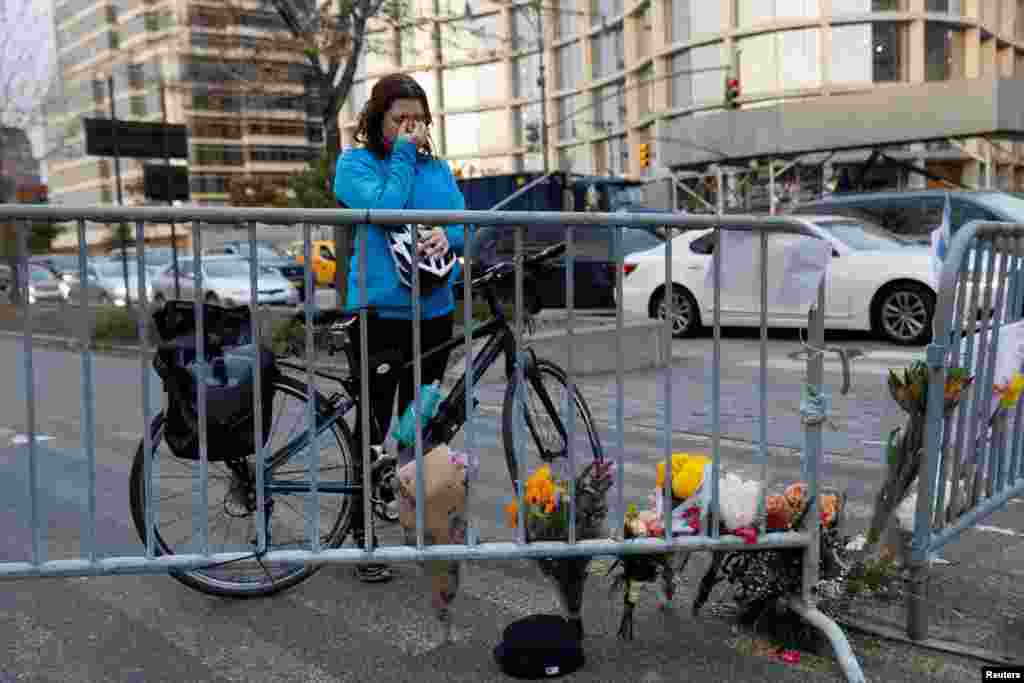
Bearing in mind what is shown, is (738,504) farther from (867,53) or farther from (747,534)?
(867,53)

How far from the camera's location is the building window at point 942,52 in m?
48.6

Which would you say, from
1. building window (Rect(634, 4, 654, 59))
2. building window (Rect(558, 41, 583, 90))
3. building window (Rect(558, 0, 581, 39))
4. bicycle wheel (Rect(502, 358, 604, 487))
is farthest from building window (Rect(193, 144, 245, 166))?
bicycle wheel (Rect(502, 358, 604, 487))

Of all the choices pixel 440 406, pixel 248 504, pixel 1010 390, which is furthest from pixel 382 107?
pixel 1010 390

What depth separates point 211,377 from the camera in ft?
10.7

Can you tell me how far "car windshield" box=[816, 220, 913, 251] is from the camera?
1099cm

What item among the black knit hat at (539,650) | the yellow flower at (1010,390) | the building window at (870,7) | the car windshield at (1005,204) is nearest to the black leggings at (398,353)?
the black knit hat at (539,650)

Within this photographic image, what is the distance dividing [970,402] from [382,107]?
2292 millimetres

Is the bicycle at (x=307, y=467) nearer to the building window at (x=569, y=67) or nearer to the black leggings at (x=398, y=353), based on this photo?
the black leggings at (x=398, y=353)

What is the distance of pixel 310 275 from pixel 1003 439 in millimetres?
2451

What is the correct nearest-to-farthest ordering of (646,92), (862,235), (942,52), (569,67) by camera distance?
(862,235) → (942,52) → (646,92) → (569,67)

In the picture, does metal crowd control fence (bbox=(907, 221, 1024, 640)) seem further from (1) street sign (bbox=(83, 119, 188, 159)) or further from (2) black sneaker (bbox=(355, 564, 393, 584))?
(1) street sign (bbox=(83, 119, 188, 159))

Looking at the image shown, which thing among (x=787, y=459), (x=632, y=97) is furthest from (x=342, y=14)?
(x=632, y=97)

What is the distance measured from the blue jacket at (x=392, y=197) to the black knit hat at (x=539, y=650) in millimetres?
1199

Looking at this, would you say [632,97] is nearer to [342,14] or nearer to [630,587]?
[342,14]
